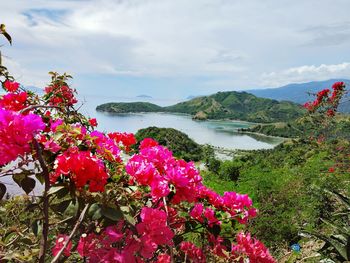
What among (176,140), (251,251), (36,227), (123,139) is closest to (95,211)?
(36,227)

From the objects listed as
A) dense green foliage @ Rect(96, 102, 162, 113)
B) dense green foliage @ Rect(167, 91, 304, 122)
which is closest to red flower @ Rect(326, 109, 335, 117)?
dense green foliage @ Rect(167, 91, 304, 122)

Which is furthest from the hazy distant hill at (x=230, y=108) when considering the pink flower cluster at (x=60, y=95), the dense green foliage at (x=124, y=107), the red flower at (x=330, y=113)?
the pink flower cluster at (x=60, y=95)

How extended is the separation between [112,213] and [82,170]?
0.18 meters

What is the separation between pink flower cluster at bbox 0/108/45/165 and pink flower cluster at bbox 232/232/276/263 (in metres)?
1.27

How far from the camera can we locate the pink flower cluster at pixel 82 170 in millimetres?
1115

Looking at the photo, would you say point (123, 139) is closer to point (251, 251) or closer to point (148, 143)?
point (148, 143)

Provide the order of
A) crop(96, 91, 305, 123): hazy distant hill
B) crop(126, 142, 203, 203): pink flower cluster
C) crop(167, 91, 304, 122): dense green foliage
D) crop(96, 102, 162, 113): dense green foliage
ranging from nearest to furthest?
crop(126, 142, 203, 203): pink flower cluster < crop(96, 102, 162, 113): dense green foliage < crop(96, 91, 305, 123): hazy distant hill < crop(167, 91, 304, 122): dense green foliage

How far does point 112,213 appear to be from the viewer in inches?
44.3

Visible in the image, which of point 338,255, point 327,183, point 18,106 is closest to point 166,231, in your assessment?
point 18,106

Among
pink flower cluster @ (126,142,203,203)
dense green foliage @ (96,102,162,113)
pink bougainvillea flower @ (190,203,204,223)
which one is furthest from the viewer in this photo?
dense green foliage @ (96,102,162,113)

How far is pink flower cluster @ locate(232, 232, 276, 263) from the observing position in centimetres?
178

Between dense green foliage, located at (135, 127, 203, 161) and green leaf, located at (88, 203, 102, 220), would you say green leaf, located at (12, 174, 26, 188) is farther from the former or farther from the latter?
dense green foliage, located at (135, 127, 203, 161)

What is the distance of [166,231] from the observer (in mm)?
1206

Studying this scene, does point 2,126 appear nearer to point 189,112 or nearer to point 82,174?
point 82,174
